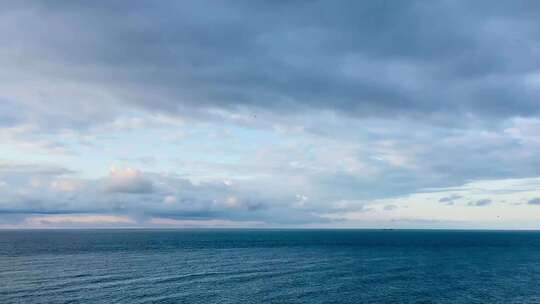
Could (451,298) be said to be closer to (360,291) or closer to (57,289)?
(360,291)

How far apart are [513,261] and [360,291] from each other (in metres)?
97.1

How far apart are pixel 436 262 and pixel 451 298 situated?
217 feet

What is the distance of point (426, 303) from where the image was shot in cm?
7981

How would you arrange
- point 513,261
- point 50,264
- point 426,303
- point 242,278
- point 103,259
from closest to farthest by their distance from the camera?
point 426,303 → point 242,278 → point 50,264 → point 103,259 → point 513,261

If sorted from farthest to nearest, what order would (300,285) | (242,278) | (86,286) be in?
(242,278), (300,285), (86,286)

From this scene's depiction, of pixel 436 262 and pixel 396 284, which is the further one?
pixel 436 262

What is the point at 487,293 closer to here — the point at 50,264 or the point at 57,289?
the point at 57,289

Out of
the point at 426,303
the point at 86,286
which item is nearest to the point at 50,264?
the point at 86,286

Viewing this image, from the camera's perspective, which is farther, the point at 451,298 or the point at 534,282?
the point at 534,282

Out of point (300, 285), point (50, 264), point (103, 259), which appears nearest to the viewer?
point (300, 285)

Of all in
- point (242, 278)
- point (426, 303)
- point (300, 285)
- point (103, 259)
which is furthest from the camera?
point (103, 259)

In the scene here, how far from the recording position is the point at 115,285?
297ft

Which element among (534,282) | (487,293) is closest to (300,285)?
(487,293)

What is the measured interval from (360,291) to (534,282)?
5157 cm
